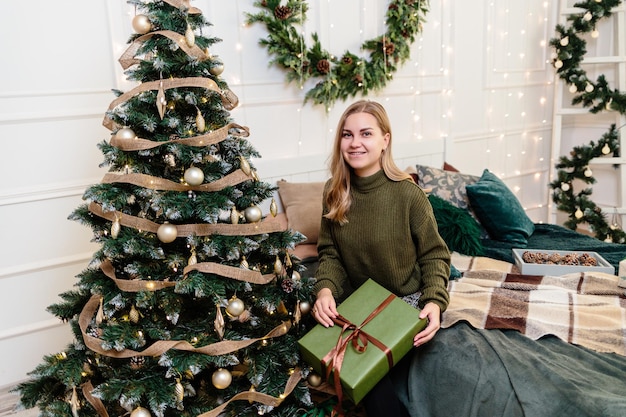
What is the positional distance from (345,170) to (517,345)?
865 millimetres

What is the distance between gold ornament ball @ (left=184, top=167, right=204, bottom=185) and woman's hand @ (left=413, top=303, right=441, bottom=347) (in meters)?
0.82

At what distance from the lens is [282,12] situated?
2598 mm

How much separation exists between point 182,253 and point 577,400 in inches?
48.8

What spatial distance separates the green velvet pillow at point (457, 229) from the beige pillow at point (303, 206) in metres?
0.65

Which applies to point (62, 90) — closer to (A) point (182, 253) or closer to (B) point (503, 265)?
(A) point (182, 253)

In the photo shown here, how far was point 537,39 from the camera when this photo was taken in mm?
4035

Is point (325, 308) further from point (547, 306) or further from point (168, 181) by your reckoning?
point (547, 306)

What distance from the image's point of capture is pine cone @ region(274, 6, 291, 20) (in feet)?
8.52

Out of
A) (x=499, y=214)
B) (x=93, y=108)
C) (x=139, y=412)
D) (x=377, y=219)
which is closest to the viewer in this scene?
(x=139, y=412)

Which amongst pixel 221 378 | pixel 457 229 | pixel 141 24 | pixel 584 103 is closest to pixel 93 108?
pixel 141 24

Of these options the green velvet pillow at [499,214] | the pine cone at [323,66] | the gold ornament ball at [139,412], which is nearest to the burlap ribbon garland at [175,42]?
the gold ornament ball at [139,412]

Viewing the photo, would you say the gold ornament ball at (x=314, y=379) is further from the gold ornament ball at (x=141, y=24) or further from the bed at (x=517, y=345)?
the gold ornament ball at (x=141, y=24)

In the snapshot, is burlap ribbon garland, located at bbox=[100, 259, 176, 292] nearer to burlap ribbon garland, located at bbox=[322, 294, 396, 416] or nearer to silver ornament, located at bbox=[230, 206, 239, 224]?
silver ornament, located at bbox=[230, 206, 239, 224]

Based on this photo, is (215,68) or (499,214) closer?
(215,68)
